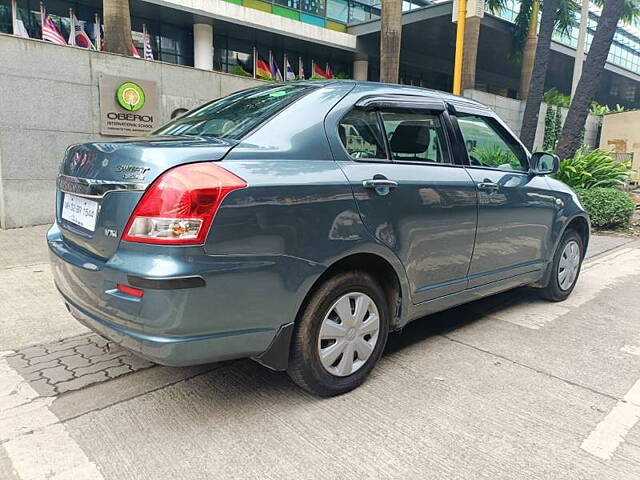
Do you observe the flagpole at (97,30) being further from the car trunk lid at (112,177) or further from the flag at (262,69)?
the car trunk lid at (112,177)

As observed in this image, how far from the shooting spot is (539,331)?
403 cm

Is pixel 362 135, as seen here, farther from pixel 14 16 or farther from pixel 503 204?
pixel 14 16

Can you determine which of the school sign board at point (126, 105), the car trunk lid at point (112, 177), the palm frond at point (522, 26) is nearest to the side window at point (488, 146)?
the car trunk lid at point (112, 177)

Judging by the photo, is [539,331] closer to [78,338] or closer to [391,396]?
[391,396]

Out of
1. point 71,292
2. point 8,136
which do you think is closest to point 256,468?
point 71,292

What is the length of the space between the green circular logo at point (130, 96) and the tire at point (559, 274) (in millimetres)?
7155

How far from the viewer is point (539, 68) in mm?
14328

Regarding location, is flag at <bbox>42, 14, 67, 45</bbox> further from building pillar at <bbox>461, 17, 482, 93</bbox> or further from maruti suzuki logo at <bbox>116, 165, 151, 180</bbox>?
maruti suzuki logo at <bbox>116, 165, 151, 180</bbox>

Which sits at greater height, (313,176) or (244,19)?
(244,19)

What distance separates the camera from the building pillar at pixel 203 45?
16.7 metres

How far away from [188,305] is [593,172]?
1054cm

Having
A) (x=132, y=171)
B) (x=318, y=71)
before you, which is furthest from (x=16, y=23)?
(x=132, y=171)

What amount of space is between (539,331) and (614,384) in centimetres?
90

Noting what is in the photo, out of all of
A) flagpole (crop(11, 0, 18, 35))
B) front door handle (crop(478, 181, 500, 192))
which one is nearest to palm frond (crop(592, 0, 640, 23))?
flagpole (crop(11, 0, 18, 35))
